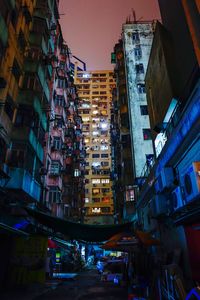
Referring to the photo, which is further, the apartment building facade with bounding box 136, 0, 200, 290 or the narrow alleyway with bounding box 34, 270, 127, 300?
the narrow alleyway with bounding box 34, 270, 127, 300

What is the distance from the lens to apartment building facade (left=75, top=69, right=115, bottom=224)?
7938cm

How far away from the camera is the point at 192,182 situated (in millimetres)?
8336

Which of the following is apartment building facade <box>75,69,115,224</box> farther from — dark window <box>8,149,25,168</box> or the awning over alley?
dark window <box>8,149,25,168</box>

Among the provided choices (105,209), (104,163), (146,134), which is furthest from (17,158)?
(104,163)

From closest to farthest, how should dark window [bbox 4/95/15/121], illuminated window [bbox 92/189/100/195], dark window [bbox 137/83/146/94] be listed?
1. dark window [bbox 4/95/15/121]
2. dark window [bbox 137/83/146/94]
3. illuminated window [bbox 92/189/100/195]

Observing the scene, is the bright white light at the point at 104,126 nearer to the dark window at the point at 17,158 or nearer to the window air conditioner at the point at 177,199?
the dark window at the point at 17,158

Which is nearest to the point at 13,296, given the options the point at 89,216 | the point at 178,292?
the point at 178,292

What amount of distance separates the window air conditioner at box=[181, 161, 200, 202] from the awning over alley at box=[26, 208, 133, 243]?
7353 millimetres

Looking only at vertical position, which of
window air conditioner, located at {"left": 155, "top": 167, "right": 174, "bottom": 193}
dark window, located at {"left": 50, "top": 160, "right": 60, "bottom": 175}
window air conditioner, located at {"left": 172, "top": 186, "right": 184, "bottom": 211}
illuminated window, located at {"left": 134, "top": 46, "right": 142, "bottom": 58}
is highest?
illuminated window, located at {"left": 134, "top": 46, "right": 142, "bottom": 58}

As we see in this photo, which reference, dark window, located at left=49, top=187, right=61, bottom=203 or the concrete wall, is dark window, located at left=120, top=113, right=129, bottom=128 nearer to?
the concrete wall

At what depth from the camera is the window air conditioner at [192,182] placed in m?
7.85

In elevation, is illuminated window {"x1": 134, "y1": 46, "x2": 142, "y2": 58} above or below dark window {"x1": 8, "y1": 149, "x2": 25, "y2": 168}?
above

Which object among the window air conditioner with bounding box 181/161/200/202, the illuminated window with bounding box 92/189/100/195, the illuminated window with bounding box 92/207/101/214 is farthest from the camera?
the illuminated window with bounding box 92/189/100/195

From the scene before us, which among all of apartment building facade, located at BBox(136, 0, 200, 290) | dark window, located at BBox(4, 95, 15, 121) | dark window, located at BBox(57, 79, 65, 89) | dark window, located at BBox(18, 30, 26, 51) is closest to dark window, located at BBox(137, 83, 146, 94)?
dark window, located at BBox(57, 79, 65, 89)
